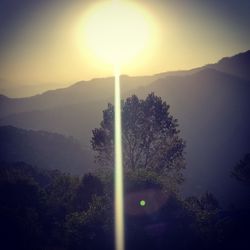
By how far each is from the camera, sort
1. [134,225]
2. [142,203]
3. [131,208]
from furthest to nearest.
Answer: [142,203], [131,208], [134,225]

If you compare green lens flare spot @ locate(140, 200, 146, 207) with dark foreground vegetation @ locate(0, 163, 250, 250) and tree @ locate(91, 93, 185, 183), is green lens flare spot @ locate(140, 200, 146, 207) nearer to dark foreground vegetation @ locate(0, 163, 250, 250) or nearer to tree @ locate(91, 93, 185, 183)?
dark foreground vegetation @ locate(0, 163, 250, 250)

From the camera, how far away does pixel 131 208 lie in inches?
1059

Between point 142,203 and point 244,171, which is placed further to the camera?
point 244,171

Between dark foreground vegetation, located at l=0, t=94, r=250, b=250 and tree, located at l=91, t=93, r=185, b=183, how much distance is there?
14cm

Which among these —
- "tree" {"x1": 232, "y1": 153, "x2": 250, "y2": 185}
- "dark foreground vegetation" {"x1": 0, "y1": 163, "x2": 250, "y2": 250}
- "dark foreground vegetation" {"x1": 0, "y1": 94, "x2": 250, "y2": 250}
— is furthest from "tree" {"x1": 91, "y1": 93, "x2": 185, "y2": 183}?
"tree" {"x1": 232, "y1": 153, "x2": 250, "y2": 185}

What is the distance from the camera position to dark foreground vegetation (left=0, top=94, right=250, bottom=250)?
26047mm

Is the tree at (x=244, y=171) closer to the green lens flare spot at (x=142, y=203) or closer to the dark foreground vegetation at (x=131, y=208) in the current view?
the dark foreground vegetation at (x=131, y=208)

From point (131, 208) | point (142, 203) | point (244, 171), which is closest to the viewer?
point (131, 208)

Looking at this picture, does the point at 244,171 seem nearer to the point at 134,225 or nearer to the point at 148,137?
the point at 148,137

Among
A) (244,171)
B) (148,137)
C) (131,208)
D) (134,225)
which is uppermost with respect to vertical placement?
(148,137)

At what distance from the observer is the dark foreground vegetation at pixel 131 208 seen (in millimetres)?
26047

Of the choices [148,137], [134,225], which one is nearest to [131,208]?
[134,225]

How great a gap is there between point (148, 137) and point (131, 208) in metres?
19.8

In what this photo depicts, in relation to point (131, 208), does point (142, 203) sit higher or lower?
higher
